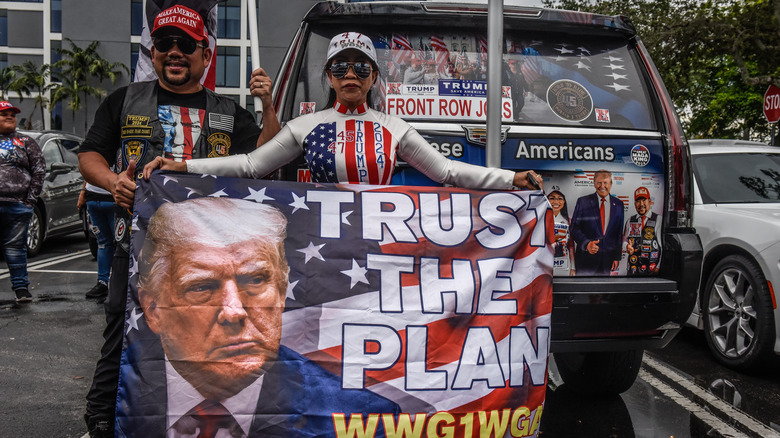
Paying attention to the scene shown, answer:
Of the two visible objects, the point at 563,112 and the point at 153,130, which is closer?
the point at 153,130

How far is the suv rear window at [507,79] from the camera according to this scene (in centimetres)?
371

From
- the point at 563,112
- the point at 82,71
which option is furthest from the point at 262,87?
the point at 82,71

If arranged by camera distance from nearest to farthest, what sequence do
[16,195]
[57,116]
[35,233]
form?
1. [16,195]
2. [35,233]
3. [57,116]

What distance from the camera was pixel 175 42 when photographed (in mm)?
3301

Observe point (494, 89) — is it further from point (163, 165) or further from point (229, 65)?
point (229, 65)

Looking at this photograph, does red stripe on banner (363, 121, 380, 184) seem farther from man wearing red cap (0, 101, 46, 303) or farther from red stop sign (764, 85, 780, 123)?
red stop sign (764, 85, 780, 123)

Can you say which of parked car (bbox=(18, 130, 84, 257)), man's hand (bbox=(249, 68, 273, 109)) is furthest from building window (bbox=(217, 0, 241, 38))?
man's hand (bbox=(249, 68, 273, 109))

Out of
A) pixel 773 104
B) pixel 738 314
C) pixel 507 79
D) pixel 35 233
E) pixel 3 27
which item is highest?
pixel 3 27

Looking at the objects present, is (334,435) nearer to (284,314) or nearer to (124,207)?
(284,314)

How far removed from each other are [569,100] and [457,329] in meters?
1.54

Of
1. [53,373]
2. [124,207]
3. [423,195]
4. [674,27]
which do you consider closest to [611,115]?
[423,195]

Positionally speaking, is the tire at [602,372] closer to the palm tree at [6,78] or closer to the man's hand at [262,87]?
the man's hand at [262,87]

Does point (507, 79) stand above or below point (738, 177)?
above

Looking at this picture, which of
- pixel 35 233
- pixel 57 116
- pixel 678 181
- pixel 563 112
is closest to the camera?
pixel 678 181
